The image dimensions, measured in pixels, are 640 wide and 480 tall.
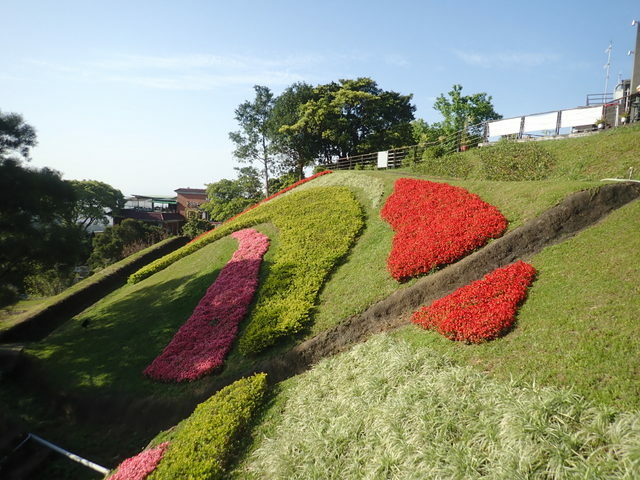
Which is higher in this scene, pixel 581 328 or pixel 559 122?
pixel 559 122

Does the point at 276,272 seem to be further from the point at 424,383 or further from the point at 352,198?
the point at 424,383

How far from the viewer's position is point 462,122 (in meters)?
56.6

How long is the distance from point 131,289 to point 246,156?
3104cm

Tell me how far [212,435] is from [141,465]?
1.72 m

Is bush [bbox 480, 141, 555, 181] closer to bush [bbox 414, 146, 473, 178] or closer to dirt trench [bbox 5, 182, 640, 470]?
bush [bbox 414, 146, 473, 178]

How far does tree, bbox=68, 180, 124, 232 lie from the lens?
1938 inches

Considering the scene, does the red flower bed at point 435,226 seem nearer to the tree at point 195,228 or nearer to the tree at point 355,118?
the tree at point 355,118

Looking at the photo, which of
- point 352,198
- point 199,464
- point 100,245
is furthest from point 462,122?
point 199,464

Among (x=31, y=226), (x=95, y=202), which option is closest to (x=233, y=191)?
(x=95, y=202)

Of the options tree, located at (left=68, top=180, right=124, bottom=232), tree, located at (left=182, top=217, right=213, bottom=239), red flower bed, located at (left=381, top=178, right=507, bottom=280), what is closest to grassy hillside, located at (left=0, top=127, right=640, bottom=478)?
red flower bed, located at (left=381, top=178, right=507, bottom=280)

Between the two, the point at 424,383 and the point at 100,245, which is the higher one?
the point at 424,383

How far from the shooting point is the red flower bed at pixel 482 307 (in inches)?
311

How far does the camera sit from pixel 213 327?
1298cm

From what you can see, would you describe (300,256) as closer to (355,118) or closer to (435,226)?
(435,226)
